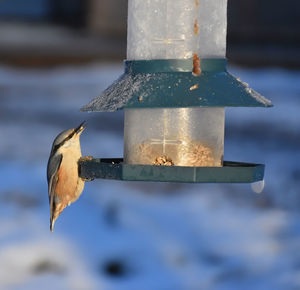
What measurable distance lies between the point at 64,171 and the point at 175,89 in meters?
0.71

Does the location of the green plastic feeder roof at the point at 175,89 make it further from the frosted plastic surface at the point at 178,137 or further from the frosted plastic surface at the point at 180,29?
the frosted plastic surface at the point at 178,137

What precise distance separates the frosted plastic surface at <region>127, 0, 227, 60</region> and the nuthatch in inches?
17.8

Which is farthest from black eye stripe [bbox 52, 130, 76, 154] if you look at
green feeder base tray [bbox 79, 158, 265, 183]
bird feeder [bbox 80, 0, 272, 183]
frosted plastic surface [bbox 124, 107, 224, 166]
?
green feeder base tray [bbox 79, 158, 265, 183]

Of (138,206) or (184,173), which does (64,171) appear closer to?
(184,173)

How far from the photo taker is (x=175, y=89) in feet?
11.3

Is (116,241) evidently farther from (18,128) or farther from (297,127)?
(297,127)

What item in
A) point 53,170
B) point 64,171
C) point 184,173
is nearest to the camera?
point 184,173

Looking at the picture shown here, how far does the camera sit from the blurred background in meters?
8.83

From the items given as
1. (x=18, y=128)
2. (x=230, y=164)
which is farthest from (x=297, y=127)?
(x=230, y=164)

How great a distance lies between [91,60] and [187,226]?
7.21ft

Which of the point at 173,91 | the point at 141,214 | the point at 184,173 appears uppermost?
the point at 173,91

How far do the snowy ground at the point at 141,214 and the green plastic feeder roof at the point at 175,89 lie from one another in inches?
205

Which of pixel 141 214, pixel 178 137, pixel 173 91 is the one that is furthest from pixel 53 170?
pixel 141 214

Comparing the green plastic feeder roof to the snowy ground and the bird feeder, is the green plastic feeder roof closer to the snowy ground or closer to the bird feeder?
the bird feeder
